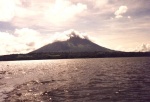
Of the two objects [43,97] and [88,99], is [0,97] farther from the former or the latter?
[88,99]

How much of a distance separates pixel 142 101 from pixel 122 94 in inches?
260

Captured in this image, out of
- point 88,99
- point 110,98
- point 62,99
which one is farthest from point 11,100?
point 110,98

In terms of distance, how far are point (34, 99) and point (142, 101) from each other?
17.9 metres

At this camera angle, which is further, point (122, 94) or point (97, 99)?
point (122, 94)

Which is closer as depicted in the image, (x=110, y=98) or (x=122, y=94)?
(x=110, y=98)

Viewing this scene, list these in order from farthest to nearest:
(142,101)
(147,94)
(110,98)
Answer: (147,94) < (110,98) < (142,101)

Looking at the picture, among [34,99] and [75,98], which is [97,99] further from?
[34,99]

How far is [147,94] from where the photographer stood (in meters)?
43.2

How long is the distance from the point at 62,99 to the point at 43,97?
449 cm

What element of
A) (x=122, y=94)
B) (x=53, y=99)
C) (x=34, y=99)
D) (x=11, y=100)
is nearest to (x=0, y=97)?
(x=11, y=100)

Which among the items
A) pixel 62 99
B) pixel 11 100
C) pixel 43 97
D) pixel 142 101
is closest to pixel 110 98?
pixel 142 101

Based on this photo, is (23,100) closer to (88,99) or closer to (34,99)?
(34,99)

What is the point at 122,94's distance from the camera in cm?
4409

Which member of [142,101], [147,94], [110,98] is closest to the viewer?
[142,101]
